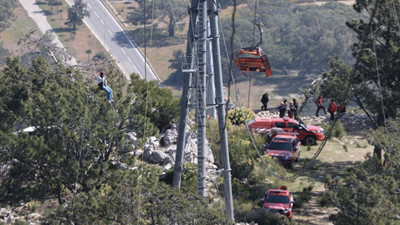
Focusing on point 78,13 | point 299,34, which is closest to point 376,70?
point 78,13

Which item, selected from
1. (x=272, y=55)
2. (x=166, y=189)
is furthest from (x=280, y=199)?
(x=272, y=55)

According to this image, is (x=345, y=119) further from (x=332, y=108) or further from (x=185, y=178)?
(x=185, y=178)

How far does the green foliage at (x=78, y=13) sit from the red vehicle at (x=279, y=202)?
82825 mm

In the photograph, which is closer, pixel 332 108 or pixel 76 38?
pixel 332 108

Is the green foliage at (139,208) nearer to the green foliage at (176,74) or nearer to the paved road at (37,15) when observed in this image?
the green foliage at (176,74)

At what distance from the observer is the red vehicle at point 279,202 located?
84.6ft

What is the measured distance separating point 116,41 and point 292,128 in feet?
238

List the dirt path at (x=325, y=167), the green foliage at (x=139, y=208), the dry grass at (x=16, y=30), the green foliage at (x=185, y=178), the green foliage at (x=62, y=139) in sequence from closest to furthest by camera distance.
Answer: the green foliage at (x=139, y=208), the green foliage at (x=62, y=139), the dirt path at (x=325, y=167), the green foliage at (x=185, y=178), the dry grass at (x=16, y=30)

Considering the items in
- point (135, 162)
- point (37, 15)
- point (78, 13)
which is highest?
point (78, 13)

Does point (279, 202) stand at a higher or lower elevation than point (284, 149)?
lower

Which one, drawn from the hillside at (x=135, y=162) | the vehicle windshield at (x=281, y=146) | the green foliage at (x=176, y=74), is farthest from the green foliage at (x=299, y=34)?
the hillside at (x=135, y=162)

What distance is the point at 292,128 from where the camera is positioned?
34.7 meters

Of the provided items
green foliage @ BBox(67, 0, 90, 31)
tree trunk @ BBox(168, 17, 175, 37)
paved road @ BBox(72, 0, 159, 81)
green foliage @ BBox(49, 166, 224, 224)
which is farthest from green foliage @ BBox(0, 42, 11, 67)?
green foliage @ BBox(49, 166, 224, 224)

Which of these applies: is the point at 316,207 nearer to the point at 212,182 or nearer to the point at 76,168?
the point at 212,182
